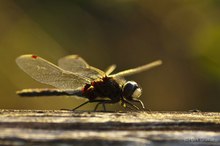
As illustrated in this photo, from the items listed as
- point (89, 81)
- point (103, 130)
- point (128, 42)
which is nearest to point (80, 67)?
point (89, 81)

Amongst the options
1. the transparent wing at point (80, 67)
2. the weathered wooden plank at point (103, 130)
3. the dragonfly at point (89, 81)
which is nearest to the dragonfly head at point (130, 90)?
the dragonfly at point (89, 81)

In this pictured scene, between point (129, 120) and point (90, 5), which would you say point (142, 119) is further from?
point (90, 5)

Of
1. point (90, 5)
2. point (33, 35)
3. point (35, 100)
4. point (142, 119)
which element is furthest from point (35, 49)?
point (142, 119)

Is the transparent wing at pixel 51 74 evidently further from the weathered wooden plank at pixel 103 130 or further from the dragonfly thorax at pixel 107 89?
the weathered wooden plank at pixel 103 130

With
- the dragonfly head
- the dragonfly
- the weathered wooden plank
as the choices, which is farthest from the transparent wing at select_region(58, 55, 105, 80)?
the weathered wooden plank

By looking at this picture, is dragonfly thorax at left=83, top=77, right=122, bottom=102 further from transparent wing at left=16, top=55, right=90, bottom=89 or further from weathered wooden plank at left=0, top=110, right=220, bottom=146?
weathered wooden plank at left=0, top=110, right=220, bottom=146

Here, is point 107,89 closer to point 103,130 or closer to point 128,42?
point 103,130
